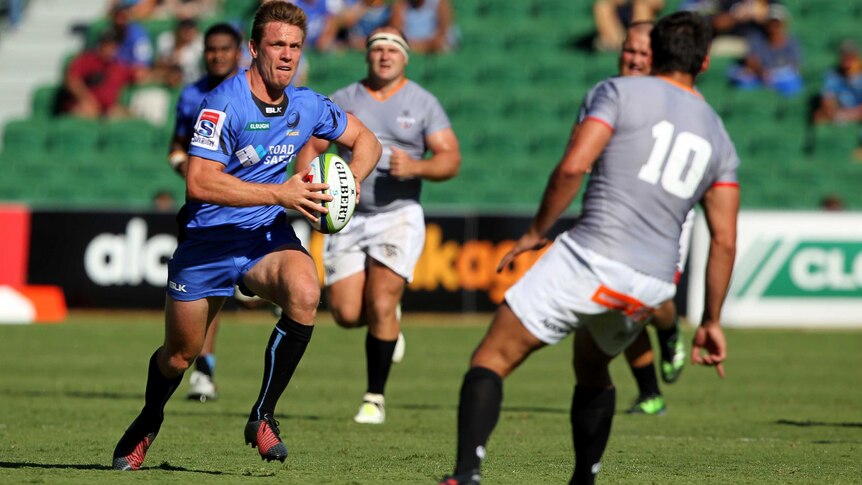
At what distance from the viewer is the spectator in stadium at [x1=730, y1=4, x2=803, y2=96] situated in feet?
67.8

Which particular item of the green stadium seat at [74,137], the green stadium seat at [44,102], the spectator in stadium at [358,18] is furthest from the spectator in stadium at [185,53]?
the spectator in stadium at [358,18]

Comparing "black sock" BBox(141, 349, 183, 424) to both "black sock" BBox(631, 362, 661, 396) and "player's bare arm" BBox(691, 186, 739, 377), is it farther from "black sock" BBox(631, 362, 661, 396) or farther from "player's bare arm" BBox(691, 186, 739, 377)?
"black sock" BBox(631, 362, 661, 396)

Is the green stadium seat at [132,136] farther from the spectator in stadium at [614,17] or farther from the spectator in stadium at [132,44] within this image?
the spectator in stadium at [614,17]

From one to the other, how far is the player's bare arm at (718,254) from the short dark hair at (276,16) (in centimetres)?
229

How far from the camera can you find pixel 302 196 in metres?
6.40

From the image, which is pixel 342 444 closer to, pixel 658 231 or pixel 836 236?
pixel 658 231

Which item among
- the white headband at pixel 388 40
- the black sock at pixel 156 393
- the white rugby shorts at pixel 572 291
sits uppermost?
the white headband at pixel 388 40

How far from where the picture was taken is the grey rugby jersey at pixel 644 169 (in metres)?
5.34

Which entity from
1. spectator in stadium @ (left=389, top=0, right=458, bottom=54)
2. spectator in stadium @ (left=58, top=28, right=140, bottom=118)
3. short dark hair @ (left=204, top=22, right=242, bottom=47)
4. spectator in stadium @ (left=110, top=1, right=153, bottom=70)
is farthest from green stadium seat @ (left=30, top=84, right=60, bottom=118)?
short dark hair @ (left=204, top=22, right=242, bottom=47)

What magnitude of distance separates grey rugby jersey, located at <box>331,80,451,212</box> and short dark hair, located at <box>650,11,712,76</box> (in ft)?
14.1

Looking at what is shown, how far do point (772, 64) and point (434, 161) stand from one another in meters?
12.5

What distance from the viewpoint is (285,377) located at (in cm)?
671

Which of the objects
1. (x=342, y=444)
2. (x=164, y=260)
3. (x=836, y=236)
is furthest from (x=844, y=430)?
(x=164, y=260)

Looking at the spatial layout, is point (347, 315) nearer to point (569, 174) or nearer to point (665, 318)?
point (665, 318)
